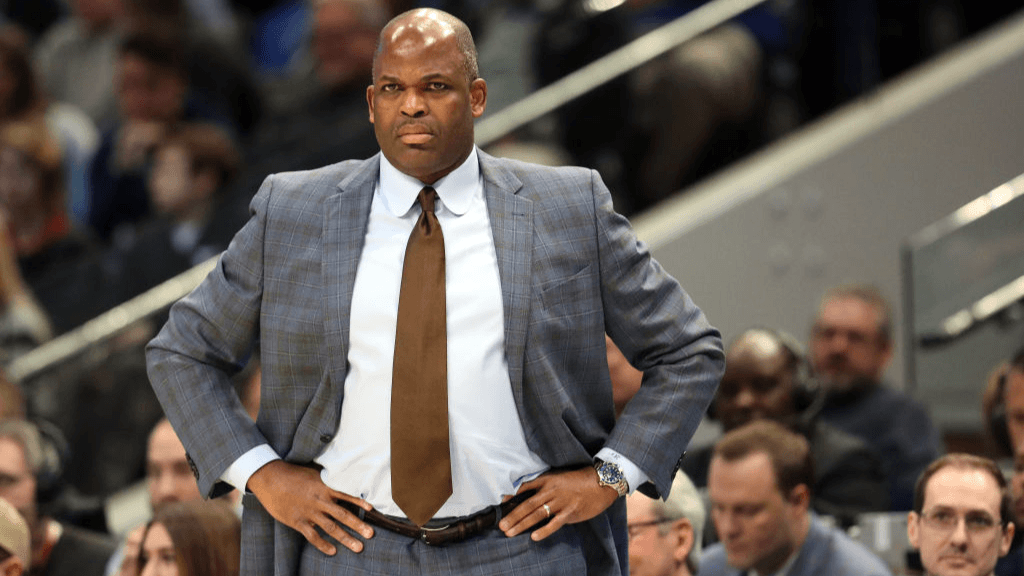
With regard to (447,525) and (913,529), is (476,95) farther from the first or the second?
(913,529)

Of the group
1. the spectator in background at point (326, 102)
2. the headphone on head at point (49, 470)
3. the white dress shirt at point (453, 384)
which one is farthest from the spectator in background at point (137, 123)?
the white dress shirt at point (453, 384)

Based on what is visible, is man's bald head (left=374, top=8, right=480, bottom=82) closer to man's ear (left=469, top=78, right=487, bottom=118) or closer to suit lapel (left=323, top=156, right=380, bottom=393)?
man's ear (left=469, top=78, right=487, bottom=118)

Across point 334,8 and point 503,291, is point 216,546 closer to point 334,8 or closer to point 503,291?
point 503,291

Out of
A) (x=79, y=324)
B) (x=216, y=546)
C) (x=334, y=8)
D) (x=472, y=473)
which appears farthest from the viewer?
(x=334, y=8)

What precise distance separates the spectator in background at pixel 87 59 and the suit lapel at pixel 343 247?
4.45 meters

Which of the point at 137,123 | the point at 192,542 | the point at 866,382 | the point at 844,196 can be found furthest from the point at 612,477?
the point at 137,123

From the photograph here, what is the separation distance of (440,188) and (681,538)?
4.77 feet

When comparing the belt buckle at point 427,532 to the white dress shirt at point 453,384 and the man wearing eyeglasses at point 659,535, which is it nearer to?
the white dress shirt at point 453,384

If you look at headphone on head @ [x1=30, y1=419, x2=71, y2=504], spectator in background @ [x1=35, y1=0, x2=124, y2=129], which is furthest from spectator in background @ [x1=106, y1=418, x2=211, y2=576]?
spectator in background @ [x1=35, y1=0, x2=124, y2=129]

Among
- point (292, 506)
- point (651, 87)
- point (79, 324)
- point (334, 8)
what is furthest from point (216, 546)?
point (334, 8)

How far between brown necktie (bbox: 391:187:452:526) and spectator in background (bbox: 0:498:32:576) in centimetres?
155

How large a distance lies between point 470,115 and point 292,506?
0.64m

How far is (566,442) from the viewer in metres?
2.32

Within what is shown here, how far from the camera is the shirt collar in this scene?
2.33m
